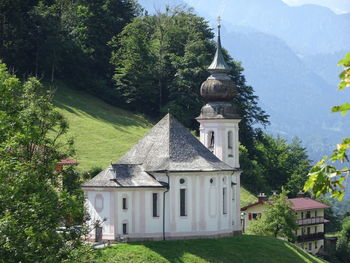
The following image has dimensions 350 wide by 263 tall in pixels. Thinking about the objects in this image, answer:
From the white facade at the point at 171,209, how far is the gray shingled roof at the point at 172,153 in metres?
0.57

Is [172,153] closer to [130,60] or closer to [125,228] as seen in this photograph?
[125,228]

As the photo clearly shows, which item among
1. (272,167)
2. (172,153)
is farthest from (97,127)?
(172,153)

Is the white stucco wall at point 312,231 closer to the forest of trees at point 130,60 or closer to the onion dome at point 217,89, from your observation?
the forest of trees at point 130,60

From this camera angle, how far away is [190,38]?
92.4 meters

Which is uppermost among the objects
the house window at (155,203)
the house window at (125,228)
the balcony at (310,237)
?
the house window at (155,203)

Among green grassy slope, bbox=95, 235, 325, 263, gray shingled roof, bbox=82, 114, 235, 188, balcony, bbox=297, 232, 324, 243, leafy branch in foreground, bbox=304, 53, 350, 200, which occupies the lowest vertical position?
balcony, bbox=297, 232, 324, 243

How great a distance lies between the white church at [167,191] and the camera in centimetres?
5369

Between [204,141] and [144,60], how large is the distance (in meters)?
29.9

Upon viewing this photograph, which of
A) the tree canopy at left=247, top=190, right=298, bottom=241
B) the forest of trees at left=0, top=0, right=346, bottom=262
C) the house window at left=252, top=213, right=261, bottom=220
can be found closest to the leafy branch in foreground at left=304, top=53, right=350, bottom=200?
the tree canopy at left=247, top=190, right=298, bottom=241

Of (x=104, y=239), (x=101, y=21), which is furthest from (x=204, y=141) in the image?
(x=101, y=21)

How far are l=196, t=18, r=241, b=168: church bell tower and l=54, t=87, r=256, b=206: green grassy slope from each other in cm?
1193

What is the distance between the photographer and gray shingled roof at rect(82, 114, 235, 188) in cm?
5394

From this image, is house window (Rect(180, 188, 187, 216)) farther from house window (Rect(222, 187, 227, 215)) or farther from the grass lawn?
the grass lawn

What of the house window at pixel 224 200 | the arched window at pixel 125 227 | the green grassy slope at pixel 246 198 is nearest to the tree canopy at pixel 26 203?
the arched window at pixel 125 227
